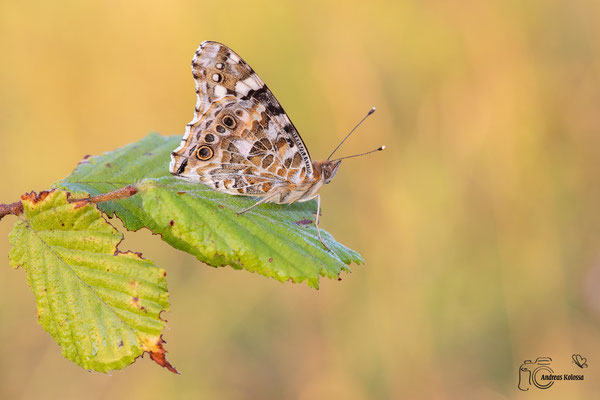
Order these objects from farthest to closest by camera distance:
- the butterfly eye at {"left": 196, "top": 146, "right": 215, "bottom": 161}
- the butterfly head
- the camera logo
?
1. the camera logo
2. the butterfly head
3. the butterfly eye at {"left": 196, "top": 146, "right": 215, "bottom": 161}

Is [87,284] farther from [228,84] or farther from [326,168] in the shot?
[326,168]

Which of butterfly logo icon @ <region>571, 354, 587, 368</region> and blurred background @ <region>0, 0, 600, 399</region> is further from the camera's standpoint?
blurred background @ <region>0, 0, 600, 399</region>

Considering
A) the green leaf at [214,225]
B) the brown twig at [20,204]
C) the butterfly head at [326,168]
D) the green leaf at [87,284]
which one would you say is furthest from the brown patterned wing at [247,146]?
the green leaf at [87,284]

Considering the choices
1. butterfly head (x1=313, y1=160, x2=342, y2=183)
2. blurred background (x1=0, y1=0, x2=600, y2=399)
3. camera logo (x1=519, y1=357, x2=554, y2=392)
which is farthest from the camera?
blurred background (x1=0, y1=0, x2=600, y2=399)

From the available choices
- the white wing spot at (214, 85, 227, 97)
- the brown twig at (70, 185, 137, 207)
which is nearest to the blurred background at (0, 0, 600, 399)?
the white wing spot at (214, 85, 227, 97)

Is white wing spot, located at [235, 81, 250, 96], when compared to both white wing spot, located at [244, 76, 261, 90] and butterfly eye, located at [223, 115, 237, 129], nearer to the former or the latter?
white wing spot, located at [244, 76, 261, 90]
